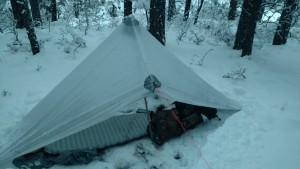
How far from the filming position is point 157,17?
301 inches

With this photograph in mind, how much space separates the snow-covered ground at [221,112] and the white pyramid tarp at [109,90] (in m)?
0.58

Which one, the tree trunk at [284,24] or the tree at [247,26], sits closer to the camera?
the tree at [247,26]

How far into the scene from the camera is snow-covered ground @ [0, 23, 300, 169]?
158 inches

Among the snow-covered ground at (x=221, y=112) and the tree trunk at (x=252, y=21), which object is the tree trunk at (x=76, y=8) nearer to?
the snow-covered ground at (x=221, y=112)

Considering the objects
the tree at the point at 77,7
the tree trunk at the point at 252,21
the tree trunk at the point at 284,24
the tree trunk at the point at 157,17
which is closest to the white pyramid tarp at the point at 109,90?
the tree trunk at the point at 157,17

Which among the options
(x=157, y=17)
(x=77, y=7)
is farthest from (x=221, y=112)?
(x=77, y=7)

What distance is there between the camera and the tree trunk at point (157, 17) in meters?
7.54

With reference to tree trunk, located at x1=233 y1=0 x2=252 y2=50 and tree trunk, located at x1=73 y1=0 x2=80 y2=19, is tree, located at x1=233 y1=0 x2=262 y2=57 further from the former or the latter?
tree trunk, located at x1=73 y1=0 x2=80 y2=19

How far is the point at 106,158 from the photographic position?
4027mm

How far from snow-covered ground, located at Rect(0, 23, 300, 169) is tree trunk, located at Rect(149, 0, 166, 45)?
3.12ft

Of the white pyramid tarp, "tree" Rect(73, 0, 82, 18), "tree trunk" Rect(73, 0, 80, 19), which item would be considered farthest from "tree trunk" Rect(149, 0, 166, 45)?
"tree trunk" Rect(73, 0, 80, 19)

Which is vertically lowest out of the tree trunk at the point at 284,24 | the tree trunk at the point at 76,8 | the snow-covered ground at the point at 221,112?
the snow-covered ground at the point at 221,112

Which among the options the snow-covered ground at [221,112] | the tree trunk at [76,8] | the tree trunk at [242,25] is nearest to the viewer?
the snow-covered ground at [221,112]

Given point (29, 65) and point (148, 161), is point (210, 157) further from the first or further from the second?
point (29, 65)
